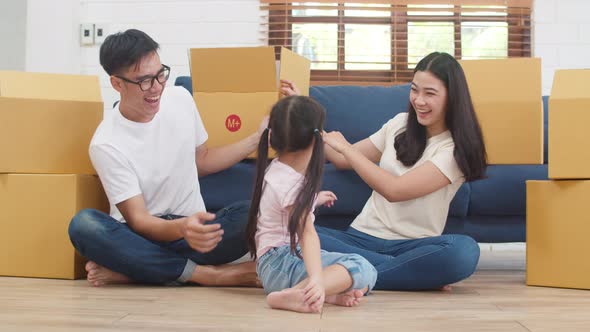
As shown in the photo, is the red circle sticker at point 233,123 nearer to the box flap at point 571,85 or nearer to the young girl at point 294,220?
the young girl at point 294,220

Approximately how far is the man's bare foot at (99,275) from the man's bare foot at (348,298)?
0.61m

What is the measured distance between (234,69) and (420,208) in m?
0.68

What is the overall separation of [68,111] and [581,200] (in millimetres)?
1445

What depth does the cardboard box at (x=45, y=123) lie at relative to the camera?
6.75 feet

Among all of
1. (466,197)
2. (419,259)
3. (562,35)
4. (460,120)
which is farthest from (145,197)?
(562,35)

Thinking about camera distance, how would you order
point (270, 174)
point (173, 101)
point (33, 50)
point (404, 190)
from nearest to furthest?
A: point (270, 174) < point (404, 190) < point (173, 101) < point (33, 50)

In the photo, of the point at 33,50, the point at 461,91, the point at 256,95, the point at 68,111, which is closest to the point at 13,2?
the point at 33,50

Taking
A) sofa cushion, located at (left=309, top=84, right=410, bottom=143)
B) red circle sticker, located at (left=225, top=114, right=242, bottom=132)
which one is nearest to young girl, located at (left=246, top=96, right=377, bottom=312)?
red circle sticker, located at (left=225, top=114, right=242, bottom=132)

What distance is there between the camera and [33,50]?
3580 mm

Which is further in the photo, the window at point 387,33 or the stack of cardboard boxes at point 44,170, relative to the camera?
the window at point 387,33

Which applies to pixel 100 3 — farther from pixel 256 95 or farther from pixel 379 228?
pixel 379 228

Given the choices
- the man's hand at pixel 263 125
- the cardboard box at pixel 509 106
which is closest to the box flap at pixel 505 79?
the cardboard box at pixel 509 106

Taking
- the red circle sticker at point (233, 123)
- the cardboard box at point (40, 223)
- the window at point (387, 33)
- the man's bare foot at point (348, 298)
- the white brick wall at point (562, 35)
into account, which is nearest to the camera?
the man's bare foot at point (348, 298)

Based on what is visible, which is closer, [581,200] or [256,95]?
[581,200]
